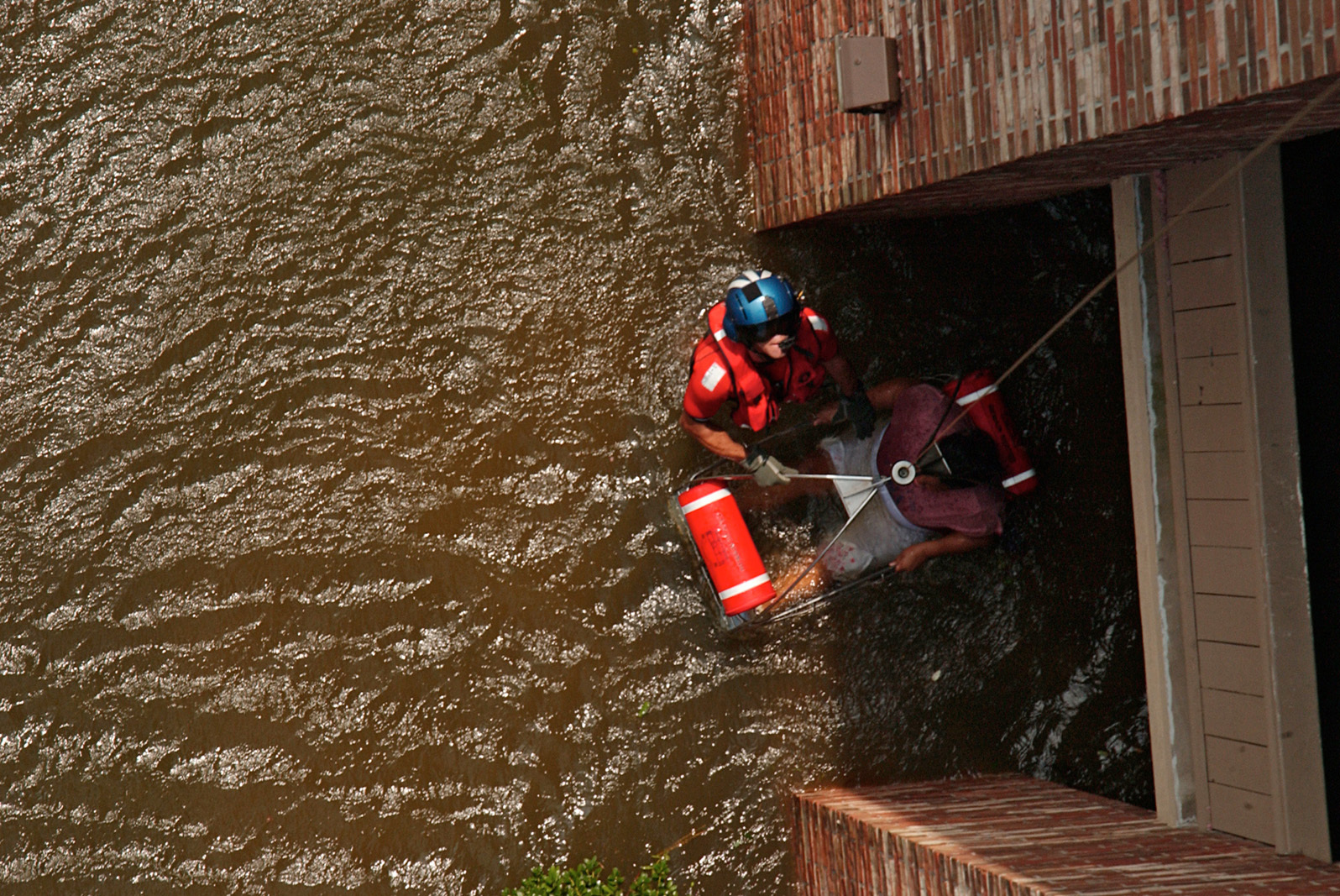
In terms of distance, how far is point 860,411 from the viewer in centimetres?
561

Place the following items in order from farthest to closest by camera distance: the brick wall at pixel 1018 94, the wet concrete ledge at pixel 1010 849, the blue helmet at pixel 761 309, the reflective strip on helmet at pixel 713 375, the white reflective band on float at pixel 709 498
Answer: the white reflective band on float at pixel 709 498 < the reflective strip on helmet at pixel 713 375 < the blue helmet at pixel 761 309 < the wet concrete ledge at pixel 1010 849 < the brick wall at pixel 1018 94

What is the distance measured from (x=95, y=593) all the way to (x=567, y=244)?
3.08 m

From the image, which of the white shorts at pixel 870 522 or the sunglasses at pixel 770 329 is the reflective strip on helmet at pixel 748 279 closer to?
the sunglasses at pixel 770 329

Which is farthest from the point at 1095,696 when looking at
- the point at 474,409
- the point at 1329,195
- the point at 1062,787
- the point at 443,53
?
the point at 443,53

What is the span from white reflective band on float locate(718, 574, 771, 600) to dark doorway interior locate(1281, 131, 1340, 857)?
8.05 ft

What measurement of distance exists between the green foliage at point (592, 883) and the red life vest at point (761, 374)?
99.6 inches

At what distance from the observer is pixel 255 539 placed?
555cm

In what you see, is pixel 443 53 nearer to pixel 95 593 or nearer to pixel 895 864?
pixel 95 593

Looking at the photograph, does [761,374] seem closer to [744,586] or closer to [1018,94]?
[744,586]

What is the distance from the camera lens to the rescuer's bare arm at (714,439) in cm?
552

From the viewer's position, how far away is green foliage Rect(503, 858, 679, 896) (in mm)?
5680

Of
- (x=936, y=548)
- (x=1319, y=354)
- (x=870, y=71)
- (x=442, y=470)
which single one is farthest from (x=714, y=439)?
(x=1319, y=354)

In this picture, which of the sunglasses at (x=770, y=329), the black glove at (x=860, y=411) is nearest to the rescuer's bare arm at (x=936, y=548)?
the black glove at (x=860, y=411)

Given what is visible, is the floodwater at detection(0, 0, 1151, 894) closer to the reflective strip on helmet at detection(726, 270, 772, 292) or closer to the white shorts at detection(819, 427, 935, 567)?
the white shorts at detection(819, 427, 935, 567)
